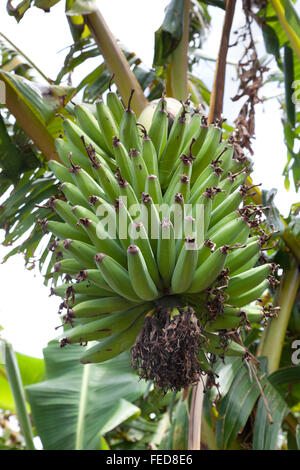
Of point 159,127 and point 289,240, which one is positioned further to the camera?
point 289,240

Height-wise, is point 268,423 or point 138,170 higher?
point 138,170

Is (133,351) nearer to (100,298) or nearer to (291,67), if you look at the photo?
(100,298)

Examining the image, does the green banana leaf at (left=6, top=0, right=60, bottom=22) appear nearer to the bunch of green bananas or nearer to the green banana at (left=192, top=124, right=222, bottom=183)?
the bunch of green bananas

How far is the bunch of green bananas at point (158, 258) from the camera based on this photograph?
845mm

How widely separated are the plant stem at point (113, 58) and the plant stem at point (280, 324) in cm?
102

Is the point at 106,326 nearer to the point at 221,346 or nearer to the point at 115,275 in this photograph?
the point at 115,275

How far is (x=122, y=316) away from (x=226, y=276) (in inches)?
9.2

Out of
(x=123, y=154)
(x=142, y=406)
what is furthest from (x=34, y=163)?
(x=142, y=406)

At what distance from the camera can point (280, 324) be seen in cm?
194

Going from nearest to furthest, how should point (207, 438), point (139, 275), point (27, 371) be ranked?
point (139, 275) → point (207, 438) → point (27, 371)

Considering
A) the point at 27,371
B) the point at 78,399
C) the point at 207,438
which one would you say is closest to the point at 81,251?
the point at 78,399

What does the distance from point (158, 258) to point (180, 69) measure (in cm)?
105

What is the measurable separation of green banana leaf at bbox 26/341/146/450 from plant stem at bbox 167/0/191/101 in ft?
3.57

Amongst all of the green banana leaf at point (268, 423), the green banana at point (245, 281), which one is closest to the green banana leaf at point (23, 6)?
the green banana at point (245, 281)
